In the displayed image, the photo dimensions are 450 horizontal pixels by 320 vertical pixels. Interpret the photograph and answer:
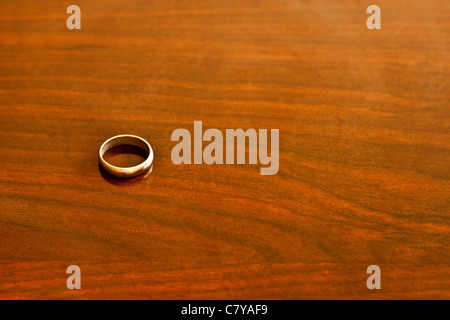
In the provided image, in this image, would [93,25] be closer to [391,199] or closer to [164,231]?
[164,231]

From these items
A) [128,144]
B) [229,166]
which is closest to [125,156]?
[128,144]

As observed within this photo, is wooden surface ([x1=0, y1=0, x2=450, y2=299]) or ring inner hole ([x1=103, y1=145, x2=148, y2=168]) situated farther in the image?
ring inner hole ([x1=103, y1=145, x2=148, y2=168])

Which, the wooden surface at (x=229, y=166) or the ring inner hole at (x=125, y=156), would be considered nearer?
the wooden surface at (x=229, y=166)

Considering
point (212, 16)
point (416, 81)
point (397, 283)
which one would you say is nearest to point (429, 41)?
point (416, 81)
